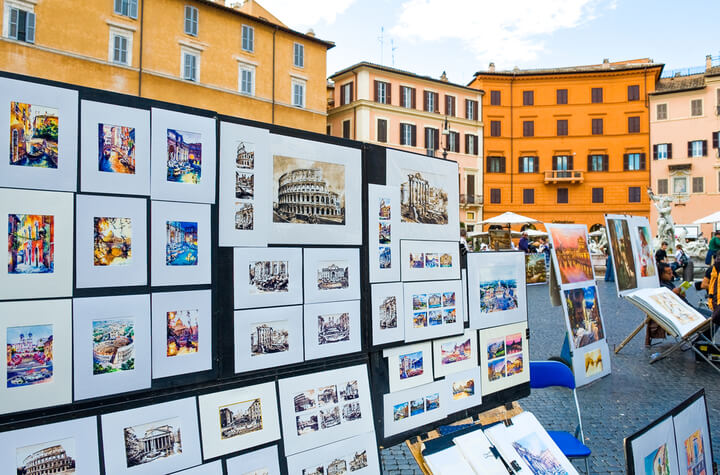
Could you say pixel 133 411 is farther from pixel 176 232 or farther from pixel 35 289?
pixel 176 232

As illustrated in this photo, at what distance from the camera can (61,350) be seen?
1.46 metres

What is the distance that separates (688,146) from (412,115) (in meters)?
17.9

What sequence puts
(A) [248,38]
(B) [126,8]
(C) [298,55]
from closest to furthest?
(B) [126,8] < (A) [248,38] < (C) [298,55]

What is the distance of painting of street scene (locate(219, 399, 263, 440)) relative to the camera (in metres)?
1.73

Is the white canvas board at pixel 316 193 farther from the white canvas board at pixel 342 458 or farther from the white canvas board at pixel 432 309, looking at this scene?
the white canvas board at pixel 342 458

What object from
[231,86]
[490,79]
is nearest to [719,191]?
[490,79]

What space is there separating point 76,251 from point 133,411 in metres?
0.54

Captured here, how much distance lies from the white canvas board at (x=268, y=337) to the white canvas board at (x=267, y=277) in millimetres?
38

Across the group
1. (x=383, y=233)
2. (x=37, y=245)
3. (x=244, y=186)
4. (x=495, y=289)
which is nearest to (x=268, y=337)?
(x=244, y=186)

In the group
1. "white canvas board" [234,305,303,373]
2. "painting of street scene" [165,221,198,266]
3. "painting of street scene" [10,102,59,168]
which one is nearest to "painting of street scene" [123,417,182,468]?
"white canvas board" [234,305,303,373]

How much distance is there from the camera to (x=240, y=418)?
69.8 inches

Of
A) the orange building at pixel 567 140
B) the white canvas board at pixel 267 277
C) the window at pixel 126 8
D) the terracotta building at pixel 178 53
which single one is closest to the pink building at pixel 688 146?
the orange building at pixel 567 140

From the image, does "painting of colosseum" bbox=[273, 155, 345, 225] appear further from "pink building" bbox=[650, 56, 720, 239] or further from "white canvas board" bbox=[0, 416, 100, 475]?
"pink building" bbox=[650, 56, 720, 239]

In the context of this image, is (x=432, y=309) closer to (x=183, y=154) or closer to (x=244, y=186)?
(x=244, y=186)
